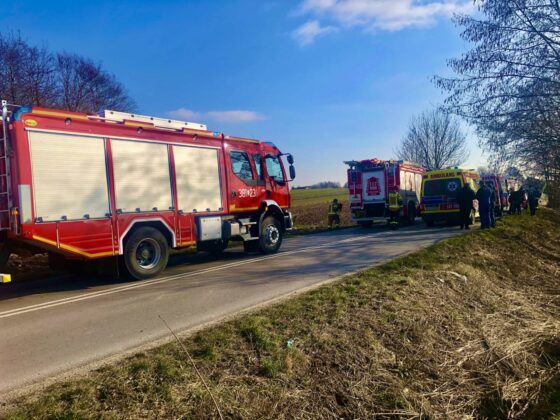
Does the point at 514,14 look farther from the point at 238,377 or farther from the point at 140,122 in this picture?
the point at 238,377

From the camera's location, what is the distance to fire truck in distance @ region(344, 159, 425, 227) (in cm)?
1925

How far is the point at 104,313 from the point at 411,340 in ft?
14.3

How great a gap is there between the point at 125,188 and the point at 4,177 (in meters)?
2.07

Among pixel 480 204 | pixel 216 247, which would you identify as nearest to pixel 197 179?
pixel 216 247

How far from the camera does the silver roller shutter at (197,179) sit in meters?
9.55

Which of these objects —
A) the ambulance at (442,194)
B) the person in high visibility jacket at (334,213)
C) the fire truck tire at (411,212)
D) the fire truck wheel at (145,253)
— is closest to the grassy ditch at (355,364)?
the fire truck wheel at (145,253)

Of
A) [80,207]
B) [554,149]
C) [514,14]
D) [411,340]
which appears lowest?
[411,340]

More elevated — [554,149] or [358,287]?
[554,149]

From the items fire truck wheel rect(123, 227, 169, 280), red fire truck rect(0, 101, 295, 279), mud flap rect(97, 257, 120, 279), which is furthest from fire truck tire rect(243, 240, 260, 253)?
mud flap rect(97, 257, 120, 279)

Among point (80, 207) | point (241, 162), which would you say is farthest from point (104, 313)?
point (241, 162)

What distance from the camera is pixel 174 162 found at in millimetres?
9414

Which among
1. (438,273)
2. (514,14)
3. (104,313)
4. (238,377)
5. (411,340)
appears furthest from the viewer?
(514,14)

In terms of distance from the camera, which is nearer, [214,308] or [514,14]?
[214,308]

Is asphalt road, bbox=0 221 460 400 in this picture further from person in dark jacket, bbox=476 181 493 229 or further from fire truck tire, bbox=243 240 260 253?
person in dark jacket, bbox=476 181 493 229
